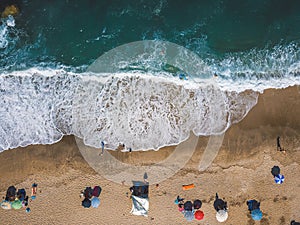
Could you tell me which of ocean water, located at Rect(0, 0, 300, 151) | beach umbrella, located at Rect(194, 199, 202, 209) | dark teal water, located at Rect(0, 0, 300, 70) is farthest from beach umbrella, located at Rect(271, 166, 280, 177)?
dark teal water, located at Rect(0, 0, 300, 70)

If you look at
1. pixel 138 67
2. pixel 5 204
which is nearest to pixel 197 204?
pixel 138 67

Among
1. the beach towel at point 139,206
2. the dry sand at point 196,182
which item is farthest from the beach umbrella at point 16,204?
the beach towel at point 139,206

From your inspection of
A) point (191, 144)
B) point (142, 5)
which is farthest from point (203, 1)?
point (191, 144)

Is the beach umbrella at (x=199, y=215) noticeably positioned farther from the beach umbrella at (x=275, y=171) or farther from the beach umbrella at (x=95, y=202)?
the beach umbrella at (x=95, y=202)

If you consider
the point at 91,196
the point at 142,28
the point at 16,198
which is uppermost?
the point at 142,28

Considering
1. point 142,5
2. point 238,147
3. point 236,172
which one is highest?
point 142,5

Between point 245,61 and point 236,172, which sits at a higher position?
point 245,61

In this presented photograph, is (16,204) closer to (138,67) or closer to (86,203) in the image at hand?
(86,203)

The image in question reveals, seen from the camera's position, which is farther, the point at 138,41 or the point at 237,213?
the point at 138,41

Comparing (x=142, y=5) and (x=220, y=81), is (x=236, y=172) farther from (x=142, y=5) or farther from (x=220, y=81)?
(x=142, y=5)
